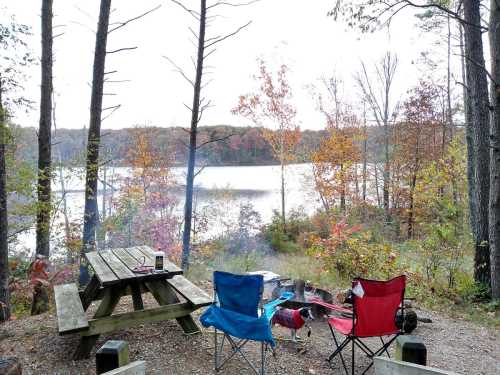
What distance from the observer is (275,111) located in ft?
48.0

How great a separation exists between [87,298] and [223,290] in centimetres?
176

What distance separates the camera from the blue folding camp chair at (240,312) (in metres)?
2.44

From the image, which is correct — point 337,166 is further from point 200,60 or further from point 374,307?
point 374,307

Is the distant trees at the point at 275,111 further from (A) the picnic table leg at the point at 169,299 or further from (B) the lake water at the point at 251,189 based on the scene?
(A) the picnic table leg at the point at 169,299

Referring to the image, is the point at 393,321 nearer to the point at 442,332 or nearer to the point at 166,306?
the point at 442,332

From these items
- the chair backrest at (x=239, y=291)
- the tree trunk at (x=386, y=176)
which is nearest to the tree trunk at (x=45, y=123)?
the chair backrest at (x=239, y=291)

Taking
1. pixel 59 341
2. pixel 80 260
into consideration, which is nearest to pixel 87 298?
pixel 59 341

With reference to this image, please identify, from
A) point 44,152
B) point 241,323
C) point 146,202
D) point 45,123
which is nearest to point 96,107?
point 45,123

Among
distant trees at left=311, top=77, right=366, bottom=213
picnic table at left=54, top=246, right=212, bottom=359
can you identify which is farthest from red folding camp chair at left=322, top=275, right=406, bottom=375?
distant trees at left=311, top=77, right=366, bottom=213

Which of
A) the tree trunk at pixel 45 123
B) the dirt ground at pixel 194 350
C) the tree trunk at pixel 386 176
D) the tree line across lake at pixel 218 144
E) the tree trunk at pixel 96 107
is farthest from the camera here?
the tree line across lake at pixel 218 144

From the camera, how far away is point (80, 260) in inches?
212

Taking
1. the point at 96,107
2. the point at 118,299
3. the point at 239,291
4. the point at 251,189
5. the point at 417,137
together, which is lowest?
the point at 118,299

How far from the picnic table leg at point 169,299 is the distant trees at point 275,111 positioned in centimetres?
1140

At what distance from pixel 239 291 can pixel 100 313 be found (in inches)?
47.7
